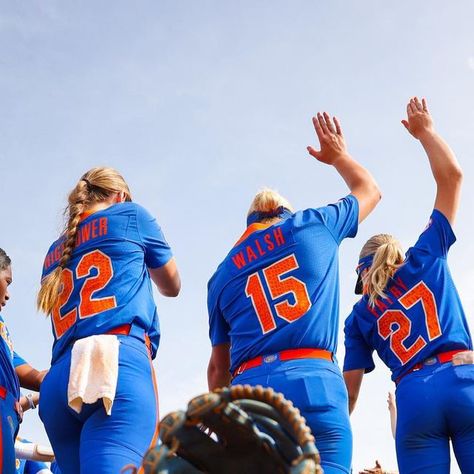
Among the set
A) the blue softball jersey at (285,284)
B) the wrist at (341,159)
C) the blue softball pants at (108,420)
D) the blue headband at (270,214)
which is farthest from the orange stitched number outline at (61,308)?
the wrist at (341,159)

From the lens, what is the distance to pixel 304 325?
401 centimetres

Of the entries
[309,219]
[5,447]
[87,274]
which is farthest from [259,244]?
[5,447]

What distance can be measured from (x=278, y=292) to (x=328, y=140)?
1.38 meters

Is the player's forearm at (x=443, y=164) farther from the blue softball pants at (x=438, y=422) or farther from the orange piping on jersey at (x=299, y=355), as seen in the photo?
the orange piping on jersey at (x=299, y=355)

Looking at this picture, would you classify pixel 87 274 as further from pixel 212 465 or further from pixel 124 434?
pixel 212 465

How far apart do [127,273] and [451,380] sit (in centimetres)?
219

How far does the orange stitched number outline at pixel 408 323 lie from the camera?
496 cm

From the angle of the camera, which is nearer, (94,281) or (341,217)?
(94,281)

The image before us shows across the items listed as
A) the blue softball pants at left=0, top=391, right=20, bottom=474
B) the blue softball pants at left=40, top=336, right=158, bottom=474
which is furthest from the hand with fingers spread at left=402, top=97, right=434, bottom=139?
the blue softball pants at left=0, top=391, right=20, bottom=474

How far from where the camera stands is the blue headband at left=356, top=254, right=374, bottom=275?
5.77 meters

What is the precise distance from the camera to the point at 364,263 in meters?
5.82

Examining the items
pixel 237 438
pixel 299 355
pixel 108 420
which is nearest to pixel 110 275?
pixel 108 420

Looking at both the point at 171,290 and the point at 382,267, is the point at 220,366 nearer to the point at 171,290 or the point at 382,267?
the point at 171,290

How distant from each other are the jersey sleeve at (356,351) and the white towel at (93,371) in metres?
A: 2.46
